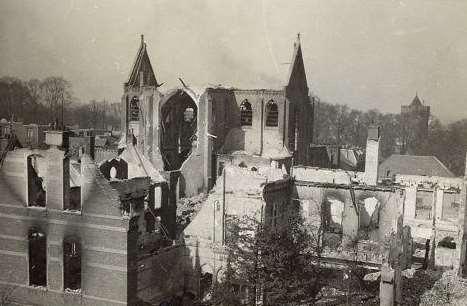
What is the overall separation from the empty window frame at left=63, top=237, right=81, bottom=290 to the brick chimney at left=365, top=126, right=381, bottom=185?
17.5m

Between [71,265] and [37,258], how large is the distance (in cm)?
175

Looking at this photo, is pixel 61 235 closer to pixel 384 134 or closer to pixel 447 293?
pixel 447 293

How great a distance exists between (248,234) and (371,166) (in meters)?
11.7

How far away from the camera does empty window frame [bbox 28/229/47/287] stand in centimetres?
1844

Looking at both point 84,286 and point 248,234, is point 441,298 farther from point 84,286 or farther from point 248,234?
point 84,286

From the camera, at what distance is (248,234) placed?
21.3 metres

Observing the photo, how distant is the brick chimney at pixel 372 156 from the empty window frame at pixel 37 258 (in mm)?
18894

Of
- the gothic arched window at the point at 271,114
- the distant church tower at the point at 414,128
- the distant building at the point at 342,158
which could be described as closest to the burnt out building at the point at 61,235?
the gothic arched window at the point at 271,114

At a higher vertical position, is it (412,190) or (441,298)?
(412,190)

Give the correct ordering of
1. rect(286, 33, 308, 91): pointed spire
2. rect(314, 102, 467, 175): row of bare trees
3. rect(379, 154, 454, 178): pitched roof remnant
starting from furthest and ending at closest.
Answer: rect(314, 102, 467, 175): row of bare trees < rect(379, 154, 454, 178): pitched roof remnant < rect(286, 33, 308, 91): pointed spire

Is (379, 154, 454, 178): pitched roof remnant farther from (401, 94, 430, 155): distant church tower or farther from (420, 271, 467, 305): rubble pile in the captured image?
(420, 271, 467, 305): rubble pile

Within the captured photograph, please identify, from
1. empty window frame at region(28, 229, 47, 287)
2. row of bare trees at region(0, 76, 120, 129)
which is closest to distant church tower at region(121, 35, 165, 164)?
row of bare trees at region(0, 76, 120, 129)

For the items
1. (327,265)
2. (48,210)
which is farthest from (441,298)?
(48,210)

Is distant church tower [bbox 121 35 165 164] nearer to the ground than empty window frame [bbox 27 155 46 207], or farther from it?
farther from it
